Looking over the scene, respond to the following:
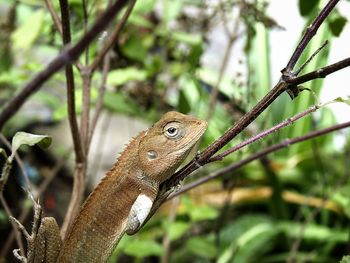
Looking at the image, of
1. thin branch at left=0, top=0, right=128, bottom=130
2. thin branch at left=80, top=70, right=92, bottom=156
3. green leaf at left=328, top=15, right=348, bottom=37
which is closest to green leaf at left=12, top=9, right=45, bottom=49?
thin branch at left=80, top=70, right=92, bottom=156

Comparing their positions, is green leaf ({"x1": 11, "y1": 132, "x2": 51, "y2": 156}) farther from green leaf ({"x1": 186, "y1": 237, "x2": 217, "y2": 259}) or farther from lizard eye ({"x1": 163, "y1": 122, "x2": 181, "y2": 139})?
green leaf ({"x1": 186, "y1": 237, "x2": 217, "y2": 259})

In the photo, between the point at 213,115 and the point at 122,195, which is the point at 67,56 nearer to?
the point at 122,195

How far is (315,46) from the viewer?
205cm

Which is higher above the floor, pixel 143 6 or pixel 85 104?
pixel 143 6

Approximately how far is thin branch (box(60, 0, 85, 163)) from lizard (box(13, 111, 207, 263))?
137mm

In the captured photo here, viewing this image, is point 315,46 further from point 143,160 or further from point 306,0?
point 143,160

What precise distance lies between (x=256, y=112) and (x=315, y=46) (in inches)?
47.9

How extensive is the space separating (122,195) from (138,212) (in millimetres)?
→ 79

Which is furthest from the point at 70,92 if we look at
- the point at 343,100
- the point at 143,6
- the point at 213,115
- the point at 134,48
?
the point at 213,115

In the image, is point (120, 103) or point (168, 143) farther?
point (120, 103)

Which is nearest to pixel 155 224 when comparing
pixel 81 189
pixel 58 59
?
pixel 81 189

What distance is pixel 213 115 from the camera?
3123mm

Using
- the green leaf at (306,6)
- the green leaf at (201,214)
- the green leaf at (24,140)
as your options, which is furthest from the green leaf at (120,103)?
the green leaf at (24,140)

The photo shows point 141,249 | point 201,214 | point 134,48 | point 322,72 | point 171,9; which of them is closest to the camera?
point 322,72
